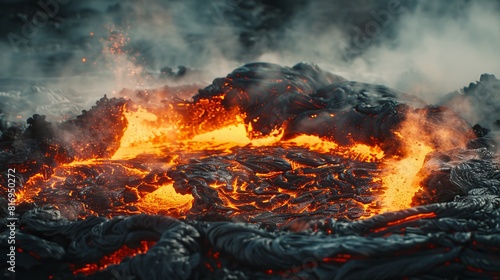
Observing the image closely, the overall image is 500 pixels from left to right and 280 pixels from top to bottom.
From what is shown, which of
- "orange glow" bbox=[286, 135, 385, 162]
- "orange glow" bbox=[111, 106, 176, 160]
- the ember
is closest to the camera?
the ember

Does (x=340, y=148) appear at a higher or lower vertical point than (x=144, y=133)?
lower

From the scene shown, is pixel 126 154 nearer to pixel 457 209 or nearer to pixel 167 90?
pixel 167 90

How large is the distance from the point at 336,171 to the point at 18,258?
2.87 m

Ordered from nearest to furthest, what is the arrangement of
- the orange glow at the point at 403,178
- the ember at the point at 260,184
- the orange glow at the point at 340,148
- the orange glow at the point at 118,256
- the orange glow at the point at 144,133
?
the ember at the point at 260,184, the orange glow at the point at 118,256, the orange glow at the point at 403,178, the orange glow at the point at 340,148, the orange glow at the point at 144,133

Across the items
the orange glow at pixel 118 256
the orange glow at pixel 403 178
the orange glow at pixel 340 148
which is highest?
the orange glow at pixel 340 148

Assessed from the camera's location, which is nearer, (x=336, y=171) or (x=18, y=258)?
(x=18, y=258)

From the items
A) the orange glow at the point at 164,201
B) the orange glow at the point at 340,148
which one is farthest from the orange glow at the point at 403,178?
the orange glow at the point at 164,201

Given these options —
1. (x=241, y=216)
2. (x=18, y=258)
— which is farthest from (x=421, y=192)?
(x=18, y=258)

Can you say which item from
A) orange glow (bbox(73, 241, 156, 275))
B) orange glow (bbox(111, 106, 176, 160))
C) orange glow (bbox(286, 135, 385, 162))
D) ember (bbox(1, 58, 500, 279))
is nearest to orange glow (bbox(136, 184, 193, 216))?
ember (bbox(1, 58, 500, 279))

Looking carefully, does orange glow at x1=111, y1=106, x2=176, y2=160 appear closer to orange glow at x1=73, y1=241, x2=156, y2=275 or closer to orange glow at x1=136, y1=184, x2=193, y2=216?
orange glow at x1=136, y1=184, x2=193, y2=216

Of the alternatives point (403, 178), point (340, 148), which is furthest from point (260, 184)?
point (340, 148)

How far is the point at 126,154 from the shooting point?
560 centimetres

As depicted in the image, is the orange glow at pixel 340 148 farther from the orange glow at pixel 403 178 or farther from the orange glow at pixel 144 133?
the orange glow at pixel 144 133

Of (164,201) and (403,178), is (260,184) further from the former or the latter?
(403,178)
